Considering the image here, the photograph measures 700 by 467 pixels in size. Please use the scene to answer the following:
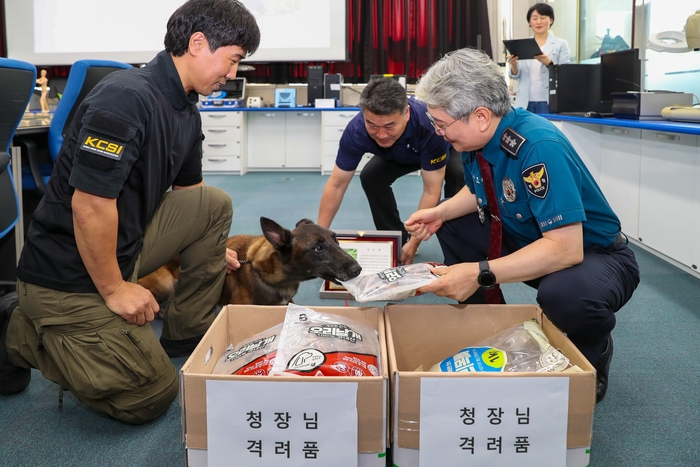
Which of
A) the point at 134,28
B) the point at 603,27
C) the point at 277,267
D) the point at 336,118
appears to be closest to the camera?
the point at 277,267

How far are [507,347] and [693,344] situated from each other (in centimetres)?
110

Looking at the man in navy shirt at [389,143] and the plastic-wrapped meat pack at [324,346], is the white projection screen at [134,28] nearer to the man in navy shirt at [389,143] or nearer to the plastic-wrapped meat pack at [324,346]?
the man in navy shirt at [389,143]

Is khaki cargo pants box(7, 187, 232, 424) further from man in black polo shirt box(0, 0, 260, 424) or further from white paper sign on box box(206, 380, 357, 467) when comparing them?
Answer: white paper sign on box box(206, 380, 357, 467)

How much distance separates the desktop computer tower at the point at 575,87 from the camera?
462 centimetres

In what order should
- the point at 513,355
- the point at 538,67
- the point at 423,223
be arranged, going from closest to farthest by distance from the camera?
the point at 513,355, the point at 423,223, the point at 538,67

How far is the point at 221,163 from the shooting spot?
296 inches

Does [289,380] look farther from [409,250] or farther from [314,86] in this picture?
[314,86]

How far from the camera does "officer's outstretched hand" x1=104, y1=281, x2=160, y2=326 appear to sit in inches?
59.6

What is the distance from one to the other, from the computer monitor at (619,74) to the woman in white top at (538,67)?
44.8 inches

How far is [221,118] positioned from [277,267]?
5.64 m

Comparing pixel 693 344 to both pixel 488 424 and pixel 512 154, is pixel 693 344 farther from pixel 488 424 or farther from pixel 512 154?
pixel 488 424

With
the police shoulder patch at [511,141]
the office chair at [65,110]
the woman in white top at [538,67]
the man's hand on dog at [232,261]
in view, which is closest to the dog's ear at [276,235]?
the man's hand on dog at [232,261]

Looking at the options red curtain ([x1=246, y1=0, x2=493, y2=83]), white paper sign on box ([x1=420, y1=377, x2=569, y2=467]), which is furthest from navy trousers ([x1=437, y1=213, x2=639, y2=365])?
red curtain ([x1=246, y1=0, x2=493, y2=83])

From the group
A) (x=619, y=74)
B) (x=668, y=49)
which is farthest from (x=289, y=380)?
(x=619, y=74)
